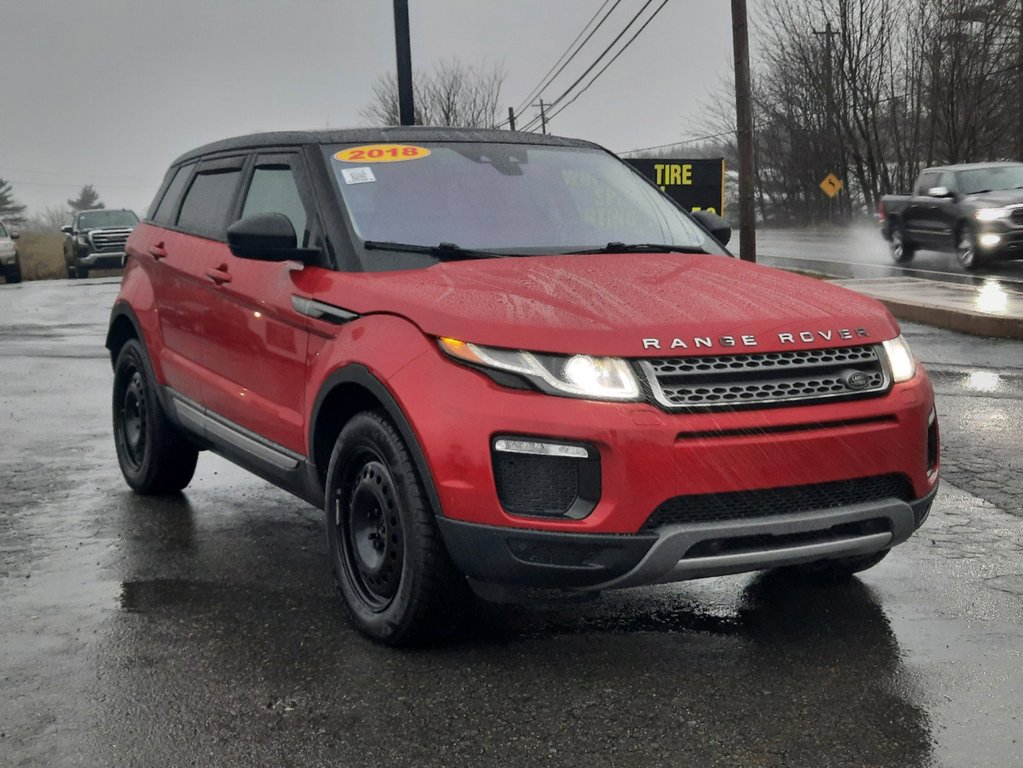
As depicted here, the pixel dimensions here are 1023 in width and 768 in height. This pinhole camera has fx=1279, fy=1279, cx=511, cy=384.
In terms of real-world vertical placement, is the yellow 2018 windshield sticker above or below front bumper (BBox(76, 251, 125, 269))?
above

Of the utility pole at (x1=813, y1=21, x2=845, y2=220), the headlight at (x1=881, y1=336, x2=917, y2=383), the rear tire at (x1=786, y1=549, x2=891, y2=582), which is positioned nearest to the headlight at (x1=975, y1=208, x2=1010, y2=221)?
the rear tire at (x1=786, y1=549, x2=891, y2=582)

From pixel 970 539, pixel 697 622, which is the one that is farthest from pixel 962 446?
pixel 697 622

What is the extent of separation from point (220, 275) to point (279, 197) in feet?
1.49

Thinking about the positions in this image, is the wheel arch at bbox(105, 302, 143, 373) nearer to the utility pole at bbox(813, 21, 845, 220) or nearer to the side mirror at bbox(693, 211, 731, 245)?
the side mirror at bbox(693, 211, 731, 245)

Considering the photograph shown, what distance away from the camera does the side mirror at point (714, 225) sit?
564cm

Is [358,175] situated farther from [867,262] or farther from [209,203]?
[867,262]

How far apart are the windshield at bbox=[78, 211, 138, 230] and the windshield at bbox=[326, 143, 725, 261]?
1294 inches

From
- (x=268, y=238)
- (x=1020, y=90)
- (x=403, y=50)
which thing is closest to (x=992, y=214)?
(x=403, y=50)

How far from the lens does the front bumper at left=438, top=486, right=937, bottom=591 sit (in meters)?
3.64

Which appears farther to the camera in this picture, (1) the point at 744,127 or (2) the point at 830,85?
(2) the point at 830,85

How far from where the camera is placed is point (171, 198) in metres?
6.59

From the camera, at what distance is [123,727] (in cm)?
356

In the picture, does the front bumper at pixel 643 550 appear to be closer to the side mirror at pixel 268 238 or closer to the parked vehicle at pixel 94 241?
the side mirror at pixel 268 238

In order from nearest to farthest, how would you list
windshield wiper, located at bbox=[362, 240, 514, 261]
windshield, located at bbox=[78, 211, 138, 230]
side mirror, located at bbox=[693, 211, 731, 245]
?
windshield wiper, located at bbox=[362, 240, 514, 261] → side mirror, located at bbox=[693, 211, 731, 245] → windshield, located at bbox=[78, 211, 138, 230]
